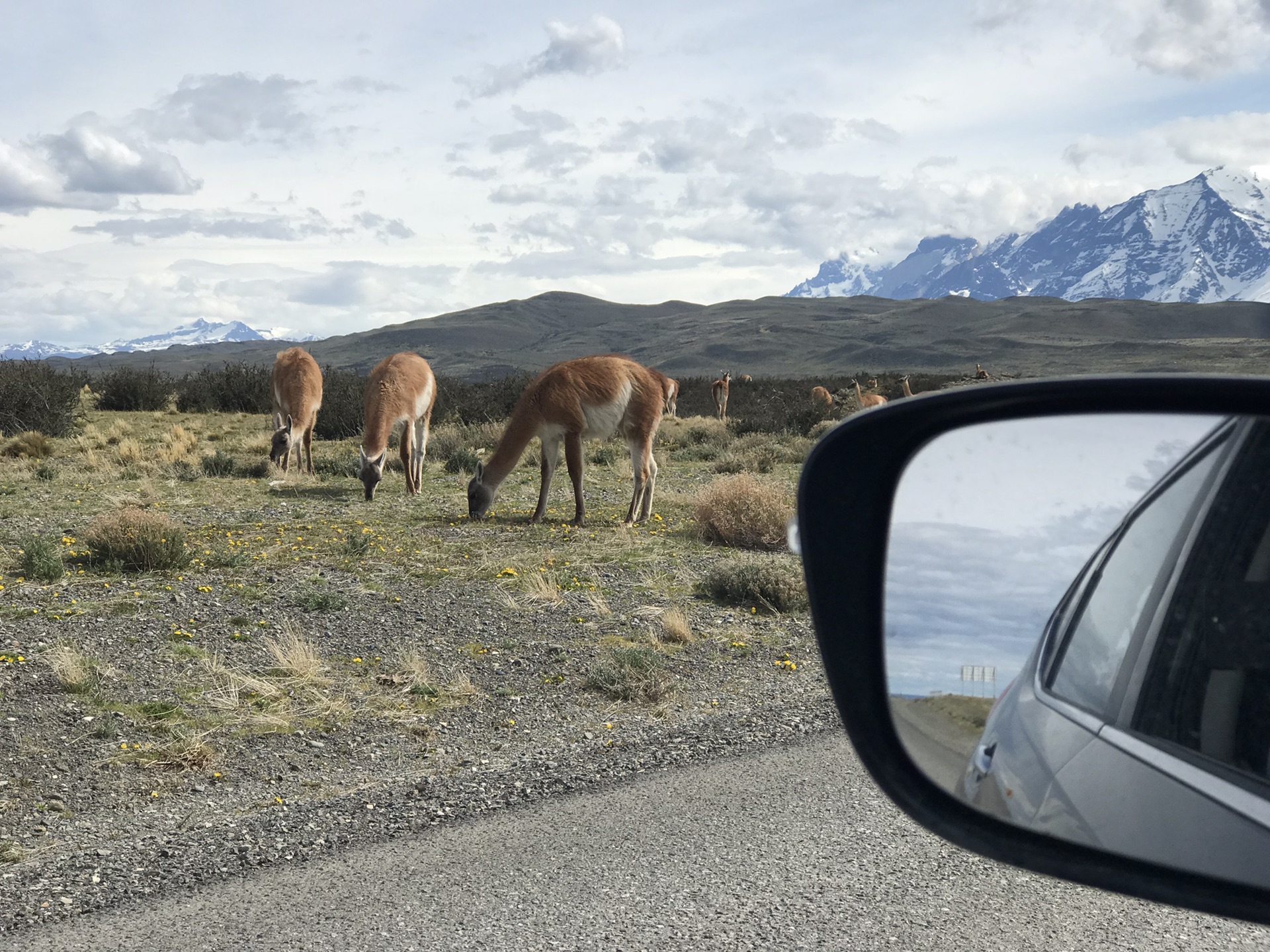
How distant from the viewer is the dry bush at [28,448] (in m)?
19.3

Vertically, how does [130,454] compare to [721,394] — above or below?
below

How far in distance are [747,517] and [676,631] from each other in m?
4.28

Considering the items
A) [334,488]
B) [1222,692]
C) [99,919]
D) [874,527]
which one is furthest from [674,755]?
[334,488]

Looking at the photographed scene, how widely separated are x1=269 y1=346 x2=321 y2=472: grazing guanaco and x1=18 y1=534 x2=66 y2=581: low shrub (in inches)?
279

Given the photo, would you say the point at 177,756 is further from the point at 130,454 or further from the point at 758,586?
the point at 130,454

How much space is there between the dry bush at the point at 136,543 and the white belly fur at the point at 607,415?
16.1 ft

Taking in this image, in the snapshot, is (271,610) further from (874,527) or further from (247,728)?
(874,527)

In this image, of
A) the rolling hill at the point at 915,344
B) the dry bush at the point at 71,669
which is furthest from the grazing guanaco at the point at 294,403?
the rolling hill at the point at 915,344

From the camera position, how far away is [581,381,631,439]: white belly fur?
41.6 ft

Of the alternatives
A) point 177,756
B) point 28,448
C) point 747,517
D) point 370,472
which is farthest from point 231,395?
point 177,756

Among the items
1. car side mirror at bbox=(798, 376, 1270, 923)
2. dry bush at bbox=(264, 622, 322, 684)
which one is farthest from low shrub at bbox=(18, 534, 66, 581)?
car side mirror at bbox=(798, 376, 1270, 923)

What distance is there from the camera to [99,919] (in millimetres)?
3510

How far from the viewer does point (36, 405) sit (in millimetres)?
23047

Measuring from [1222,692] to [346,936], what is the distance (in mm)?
2899
